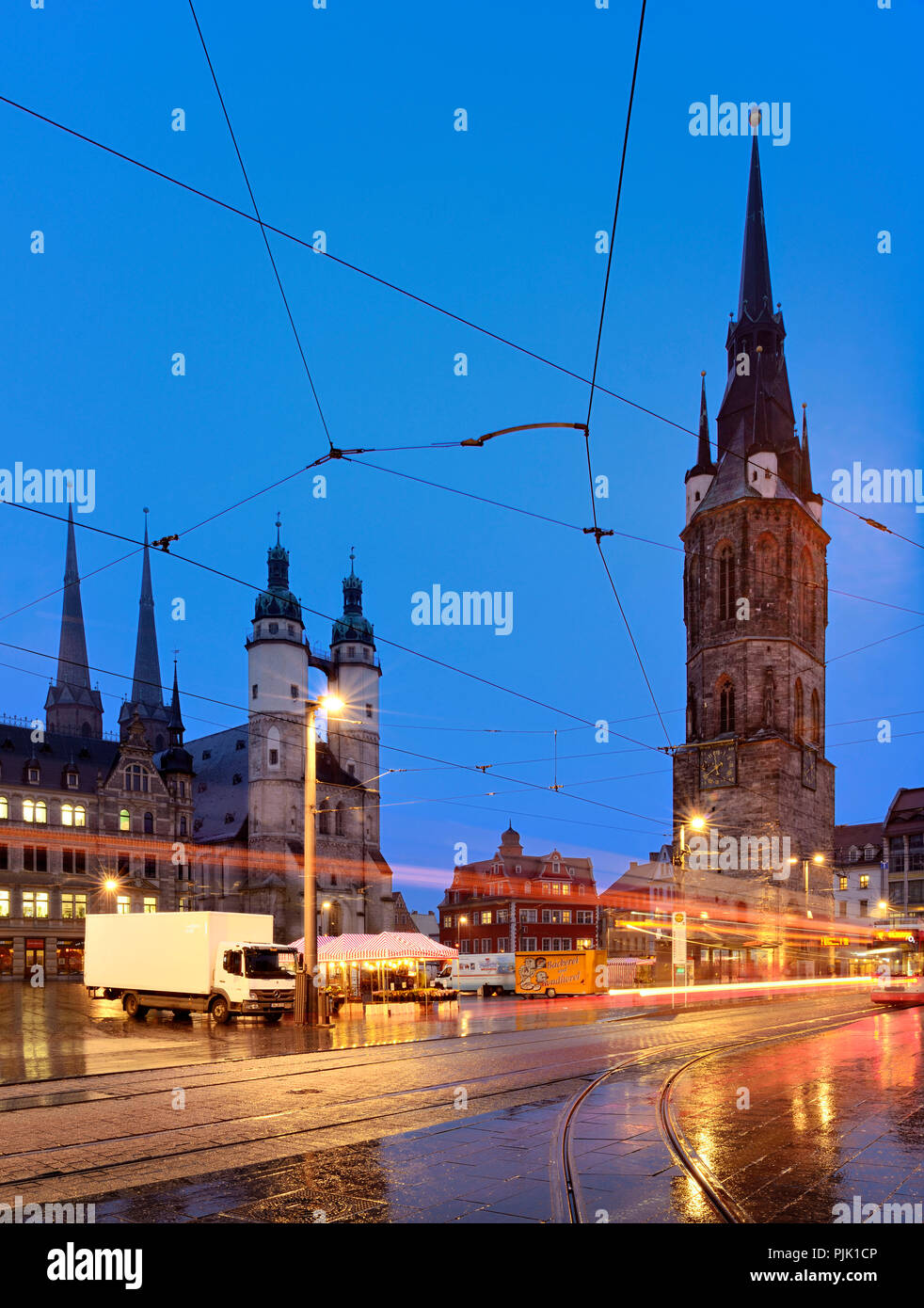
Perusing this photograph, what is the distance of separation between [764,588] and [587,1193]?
69.0 m

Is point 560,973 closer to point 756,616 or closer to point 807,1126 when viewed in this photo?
point 807,1126

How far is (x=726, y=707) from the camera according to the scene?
74562 millimetres

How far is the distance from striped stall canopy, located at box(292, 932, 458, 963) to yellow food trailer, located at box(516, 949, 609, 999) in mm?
4682

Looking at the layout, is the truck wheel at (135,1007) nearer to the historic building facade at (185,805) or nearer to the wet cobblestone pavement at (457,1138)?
the wet cobblestone pavement at (457,1138)

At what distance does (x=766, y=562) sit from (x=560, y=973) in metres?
41.4

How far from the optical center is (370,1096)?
1363 cm

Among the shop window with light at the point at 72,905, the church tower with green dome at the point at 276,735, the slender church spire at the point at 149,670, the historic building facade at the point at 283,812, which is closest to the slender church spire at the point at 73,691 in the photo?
the slender church spire at the point at 149,670

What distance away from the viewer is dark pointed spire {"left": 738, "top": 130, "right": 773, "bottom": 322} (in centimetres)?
7938

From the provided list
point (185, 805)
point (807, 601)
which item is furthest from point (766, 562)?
point (185, 805)

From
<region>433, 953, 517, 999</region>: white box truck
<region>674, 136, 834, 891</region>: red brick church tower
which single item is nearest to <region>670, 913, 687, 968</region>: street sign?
<region>433, 953, 517, 999</region>: white box truck

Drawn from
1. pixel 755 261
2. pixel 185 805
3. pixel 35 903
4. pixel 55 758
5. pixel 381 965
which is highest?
pixel 755 261
